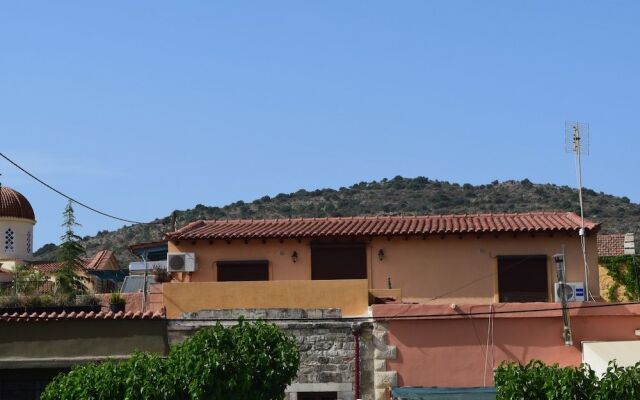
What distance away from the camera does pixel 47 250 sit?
3846 inches

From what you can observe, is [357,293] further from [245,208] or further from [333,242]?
[245,208]

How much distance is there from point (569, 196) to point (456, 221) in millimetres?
51589

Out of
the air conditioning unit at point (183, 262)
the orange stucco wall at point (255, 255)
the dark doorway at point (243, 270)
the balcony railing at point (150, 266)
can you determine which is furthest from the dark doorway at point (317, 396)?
the balcony railing at point (150, 266)

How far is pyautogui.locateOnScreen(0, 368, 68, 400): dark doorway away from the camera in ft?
77.1

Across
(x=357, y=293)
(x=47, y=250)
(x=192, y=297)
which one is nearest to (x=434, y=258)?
(x=357, y=293)

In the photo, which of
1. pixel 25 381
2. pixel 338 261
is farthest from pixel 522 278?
pixel 25 381

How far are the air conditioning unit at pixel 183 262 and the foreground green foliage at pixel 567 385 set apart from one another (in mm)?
12950

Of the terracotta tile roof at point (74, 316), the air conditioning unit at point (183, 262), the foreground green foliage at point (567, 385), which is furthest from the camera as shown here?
the air conditioning unit at point (183, 262)

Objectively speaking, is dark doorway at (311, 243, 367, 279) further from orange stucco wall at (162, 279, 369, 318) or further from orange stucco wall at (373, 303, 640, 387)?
orange stucco wall at (373, 303, 640, 387)

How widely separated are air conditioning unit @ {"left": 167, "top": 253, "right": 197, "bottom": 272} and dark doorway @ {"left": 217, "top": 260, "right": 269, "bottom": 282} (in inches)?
32.3

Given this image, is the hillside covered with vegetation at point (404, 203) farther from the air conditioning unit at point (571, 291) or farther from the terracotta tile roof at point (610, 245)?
the air conditioning unit at point (571, 291)

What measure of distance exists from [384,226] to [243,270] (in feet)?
13.9

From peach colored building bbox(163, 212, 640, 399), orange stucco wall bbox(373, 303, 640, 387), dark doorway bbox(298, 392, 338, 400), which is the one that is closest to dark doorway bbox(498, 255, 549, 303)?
peach colored building bbox(163, 212, 640, 399)

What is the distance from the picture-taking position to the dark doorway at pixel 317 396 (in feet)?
76.3
